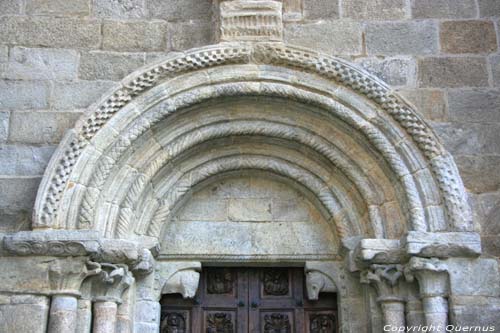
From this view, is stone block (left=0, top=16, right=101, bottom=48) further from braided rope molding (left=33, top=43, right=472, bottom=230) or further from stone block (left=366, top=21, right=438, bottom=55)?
stone block (left=366, top=21, right=438, bottom=55)

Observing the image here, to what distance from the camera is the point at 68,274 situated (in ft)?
16.1

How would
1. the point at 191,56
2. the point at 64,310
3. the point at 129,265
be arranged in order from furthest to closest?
the point at 191,56
the point at 129,265
the point at 64,310

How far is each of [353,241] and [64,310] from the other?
2.30 m

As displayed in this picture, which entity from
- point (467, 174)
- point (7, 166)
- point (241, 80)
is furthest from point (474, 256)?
point (7, 166)

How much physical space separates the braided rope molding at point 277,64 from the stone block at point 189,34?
0.73 feet

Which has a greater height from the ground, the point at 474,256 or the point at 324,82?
the point at 324,82

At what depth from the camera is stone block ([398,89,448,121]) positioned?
18.1ft

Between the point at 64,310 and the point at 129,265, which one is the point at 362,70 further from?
the point at 64,310

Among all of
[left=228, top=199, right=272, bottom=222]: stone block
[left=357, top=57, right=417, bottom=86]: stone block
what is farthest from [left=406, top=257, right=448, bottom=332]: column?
[left=357, top=57, right=417, bottom=86]: stone block

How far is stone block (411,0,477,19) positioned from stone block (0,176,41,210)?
11.3 ft

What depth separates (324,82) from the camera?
5.58 m

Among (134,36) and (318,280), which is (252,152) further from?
(134,36)

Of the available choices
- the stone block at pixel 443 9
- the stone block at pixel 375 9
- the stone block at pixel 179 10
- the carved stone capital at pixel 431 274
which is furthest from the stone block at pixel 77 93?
the carved stone capital at pixel 431 274

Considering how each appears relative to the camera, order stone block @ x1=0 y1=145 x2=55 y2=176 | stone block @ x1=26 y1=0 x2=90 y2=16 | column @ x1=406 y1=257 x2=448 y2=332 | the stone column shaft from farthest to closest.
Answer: stone block @ x1=26 y1=0 x2=90 y2=16
stone block @ x1=0 y1=145 x2=55 y2=176
column @ x1=406 y1=257 x2=448 y2=332
the stone column shaft
